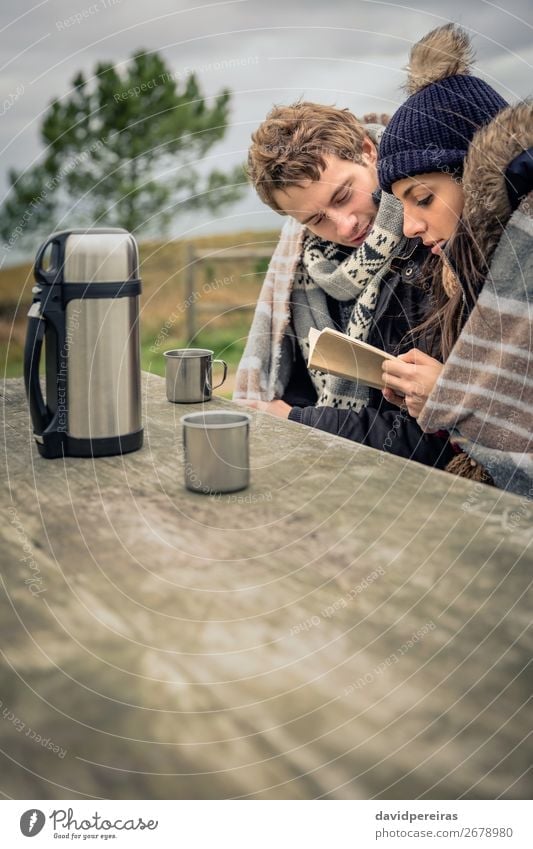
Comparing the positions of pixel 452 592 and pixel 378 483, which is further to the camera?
pixel 378 483

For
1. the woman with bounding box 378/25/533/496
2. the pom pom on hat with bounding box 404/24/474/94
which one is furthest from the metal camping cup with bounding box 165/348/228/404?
the pom pom on hat with bounding box 404/24/474/94

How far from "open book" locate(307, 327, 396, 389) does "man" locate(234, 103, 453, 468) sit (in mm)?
289

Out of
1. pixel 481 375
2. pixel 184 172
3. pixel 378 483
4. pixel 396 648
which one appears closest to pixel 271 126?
pixel 481 375

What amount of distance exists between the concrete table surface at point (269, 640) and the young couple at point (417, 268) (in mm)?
268

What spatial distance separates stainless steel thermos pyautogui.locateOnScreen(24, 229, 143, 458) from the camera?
3.07ft

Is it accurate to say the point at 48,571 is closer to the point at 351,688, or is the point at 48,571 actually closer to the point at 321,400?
the point at 351,688

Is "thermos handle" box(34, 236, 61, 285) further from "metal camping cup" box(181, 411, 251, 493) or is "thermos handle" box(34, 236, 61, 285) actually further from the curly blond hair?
the curly blond hair

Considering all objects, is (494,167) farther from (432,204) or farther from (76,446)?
(76,446)

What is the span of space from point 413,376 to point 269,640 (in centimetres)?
73

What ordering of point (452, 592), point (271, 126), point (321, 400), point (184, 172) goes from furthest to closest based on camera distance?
point (184, 172)
point (321, 400)
point (271, 126)
point (452, 592)

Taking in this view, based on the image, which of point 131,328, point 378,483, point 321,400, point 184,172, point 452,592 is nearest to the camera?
point 452,592

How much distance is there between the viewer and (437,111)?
130 cm

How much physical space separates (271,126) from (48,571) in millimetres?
1207

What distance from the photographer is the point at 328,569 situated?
649mm
